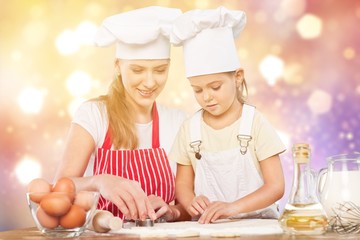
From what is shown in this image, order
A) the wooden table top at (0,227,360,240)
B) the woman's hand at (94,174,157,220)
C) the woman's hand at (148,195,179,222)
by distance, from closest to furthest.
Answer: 1. the wooden table top at (0,227,360,240)
2. the woman's hand at (94,174,157,220)
3. the woman's hand at (148,195,179,222)

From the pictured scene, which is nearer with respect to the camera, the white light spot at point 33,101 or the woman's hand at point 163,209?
the woman's hand at point 163,209

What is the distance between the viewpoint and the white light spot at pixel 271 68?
312cm

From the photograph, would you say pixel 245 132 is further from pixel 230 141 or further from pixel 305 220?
pixel 305 220

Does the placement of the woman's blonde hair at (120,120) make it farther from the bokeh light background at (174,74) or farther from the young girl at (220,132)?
the bokeh light background at (174,74)

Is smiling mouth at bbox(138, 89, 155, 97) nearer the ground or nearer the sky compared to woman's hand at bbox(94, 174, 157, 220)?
nearer the sky

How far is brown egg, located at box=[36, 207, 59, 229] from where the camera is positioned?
1.28 metres

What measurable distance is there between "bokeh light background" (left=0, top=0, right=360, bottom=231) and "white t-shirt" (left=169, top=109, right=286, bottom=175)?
1327 mm

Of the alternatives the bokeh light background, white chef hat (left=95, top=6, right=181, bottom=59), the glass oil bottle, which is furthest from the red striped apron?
the bokeh light background

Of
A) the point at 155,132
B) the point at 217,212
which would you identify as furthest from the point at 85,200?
the point at 155,132

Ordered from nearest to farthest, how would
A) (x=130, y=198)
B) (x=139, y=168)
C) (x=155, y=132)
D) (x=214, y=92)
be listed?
(x=130, y=198) < (x=214, y=92) < (x=139, y=168) < (x=155, y=132)

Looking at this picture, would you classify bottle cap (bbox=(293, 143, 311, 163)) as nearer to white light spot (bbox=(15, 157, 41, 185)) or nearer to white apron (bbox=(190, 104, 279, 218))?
white apron (bbox=(190, 104, 279, 218))

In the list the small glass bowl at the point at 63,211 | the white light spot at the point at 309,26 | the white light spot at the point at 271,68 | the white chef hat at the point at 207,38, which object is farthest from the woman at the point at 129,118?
the white light spot at the point at 309,26

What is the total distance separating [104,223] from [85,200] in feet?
0.22

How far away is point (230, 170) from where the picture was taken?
1.78 m
